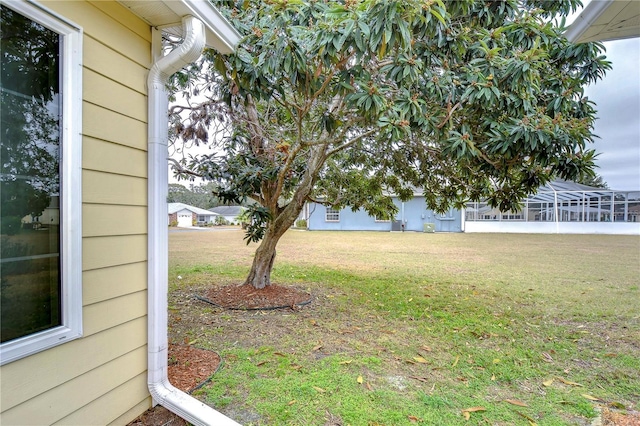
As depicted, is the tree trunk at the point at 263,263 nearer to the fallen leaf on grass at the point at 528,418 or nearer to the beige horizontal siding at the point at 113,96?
the beige horizontal siding at the point at 113,96

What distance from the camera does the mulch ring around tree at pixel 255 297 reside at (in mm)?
4802

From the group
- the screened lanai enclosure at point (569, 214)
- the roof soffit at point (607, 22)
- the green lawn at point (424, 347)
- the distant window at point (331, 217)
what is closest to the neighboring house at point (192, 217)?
the green lawn at point (424, 347)

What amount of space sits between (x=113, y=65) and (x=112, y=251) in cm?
107

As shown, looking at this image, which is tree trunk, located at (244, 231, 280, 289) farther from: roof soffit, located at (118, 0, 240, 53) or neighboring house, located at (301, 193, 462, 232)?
neighboring house, located at (301, 193, 462, 232)

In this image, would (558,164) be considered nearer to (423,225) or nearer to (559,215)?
(423,225)

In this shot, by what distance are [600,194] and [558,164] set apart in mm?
17850

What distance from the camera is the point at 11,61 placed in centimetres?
143

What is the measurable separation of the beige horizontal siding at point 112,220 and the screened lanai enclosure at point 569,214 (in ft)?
55.1

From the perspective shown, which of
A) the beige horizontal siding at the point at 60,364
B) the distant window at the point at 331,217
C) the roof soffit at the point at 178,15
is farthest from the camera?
the distant window at the point at 331,217

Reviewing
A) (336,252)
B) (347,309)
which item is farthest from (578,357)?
(336,252)

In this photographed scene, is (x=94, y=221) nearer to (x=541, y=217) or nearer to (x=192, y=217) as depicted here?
(x=192, y=217)

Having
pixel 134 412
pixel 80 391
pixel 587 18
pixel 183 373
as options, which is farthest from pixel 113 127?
pixel 587 18

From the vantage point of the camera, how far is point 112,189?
6.06ft

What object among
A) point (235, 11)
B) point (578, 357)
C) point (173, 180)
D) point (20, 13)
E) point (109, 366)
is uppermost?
point (235, 11)
